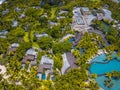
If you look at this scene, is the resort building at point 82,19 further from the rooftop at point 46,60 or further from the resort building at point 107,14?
the rooftop at point 46,60

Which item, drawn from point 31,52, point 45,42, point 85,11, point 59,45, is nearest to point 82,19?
point 85,11

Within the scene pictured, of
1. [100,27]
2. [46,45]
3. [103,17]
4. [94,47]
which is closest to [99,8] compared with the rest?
[103,17]

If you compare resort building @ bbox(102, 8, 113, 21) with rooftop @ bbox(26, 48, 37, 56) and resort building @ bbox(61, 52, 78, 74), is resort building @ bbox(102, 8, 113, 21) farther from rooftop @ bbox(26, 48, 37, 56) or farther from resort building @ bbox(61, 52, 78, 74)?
rooftop @ bbox(26, 48, 37, 56)

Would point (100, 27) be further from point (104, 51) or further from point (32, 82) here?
point (32, 82)

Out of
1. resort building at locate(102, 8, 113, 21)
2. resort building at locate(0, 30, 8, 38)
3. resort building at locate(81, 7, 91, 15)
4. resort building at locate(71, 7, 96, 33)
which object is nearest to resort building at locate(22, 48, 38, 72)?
resort building at locate(0, 30, 8, 38)

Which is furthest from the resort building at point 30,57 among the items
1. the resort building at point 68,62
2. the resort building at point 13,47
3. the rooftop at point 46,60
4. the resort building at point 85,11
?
the resort building at point 85,11

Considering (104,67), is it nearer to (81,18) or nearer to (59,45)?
(59,45)
